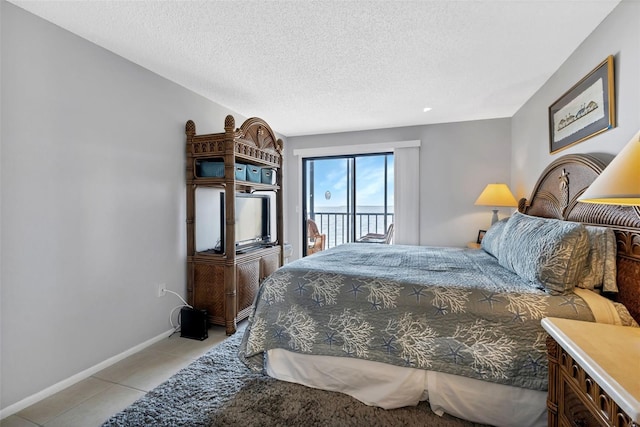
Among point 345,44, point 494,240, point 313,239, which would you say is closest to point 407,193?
point 494,240

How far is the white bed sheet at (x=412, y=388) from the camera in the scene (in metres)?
1.41

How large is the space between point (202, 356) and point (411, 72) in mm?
2942

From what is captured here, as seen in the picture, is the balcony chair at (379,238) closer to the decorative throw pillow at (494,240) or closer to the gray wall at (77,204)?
the decorative throw pillow at (494,240)

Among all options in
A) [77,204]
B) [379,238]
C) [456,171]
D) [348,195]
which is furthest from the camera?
[379,238]

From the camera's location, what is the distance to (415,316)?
1.56m

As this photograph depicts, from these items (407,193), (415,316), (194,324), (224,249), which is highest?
(407,193)

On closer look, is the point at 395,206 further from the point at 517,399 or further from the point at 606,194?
the point at 606,194

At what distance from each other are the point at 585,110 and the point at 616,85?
0.33m

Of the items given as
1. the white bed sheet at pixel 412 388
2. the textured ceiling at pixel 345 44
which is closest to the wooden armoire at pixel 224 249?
the textured ceiling at pixel 345 44

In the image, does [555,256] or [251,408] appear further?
[251,408]

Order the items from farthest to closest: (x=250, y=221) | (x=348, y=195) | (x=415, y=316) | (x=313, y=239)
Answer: (x=313, y=239), (x=348, y=195), (x=250, y=221), (x=415, y=316)

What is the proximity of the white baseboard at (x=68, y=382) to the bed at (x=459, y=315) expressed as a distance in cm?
105

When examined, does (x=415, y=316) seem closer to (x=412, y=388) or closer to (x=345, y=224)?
(x=412, y=388)

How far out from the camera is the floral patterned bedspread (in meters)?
1.38
